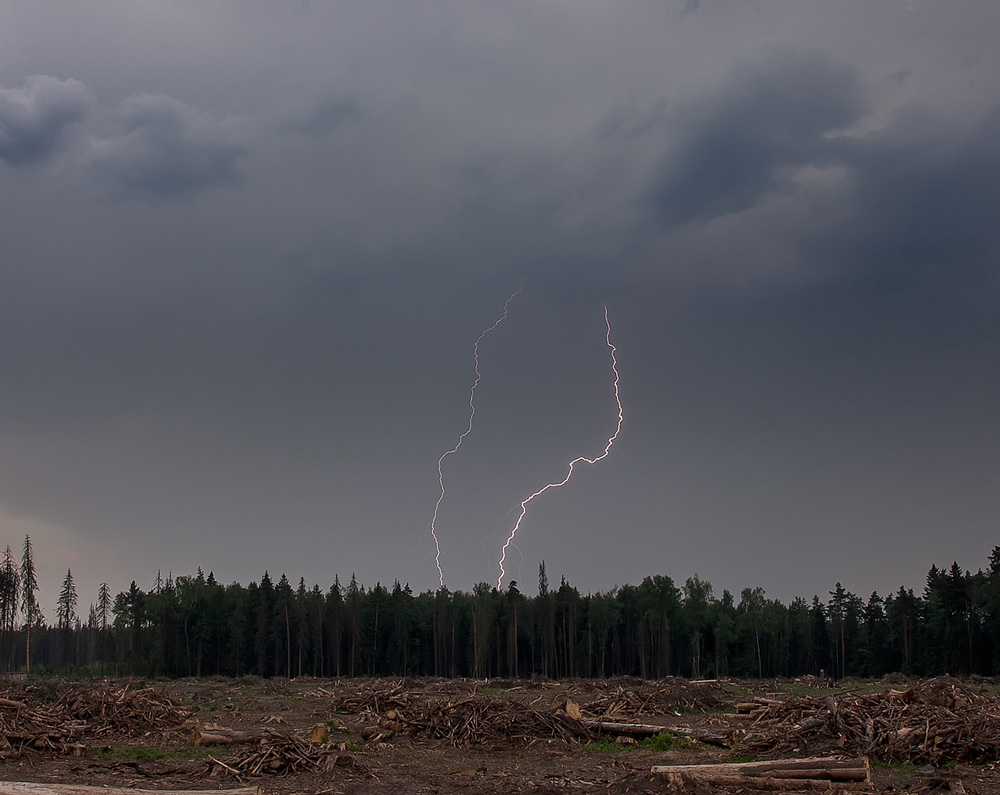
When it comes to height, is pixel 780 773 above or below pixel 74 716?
above

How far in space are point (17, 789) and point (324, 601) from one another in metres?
93.9

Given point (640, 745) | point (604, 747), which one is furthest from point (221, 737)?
point (640, 745)

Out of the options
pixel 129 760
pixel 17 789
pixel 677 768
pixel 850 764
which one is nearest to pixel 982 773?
pixel 850 764

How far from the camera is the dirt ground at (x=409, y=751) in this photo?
16406 millimetres

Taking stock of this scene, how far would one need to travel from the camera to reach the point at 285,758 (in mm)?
18000

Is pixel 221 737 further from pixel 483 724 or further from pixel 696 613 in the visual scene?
pixel 696 613

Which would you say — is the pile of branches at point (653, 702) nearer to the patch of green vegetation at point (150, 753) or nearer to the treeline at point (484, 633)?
the patch of green vegetation at point (150, 753)

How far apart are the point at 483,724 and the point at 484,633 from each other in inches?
2917

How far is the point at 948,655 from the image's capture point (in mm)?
76562

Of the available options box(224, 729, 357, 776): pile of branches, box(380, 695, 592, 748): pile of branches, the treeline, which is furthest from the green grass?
the treeline

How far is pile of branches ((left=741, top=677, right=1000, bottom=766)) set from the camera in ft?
57.6

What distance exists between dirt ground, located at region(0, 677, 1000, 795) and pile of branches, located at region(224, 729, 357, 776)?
0.11 feet

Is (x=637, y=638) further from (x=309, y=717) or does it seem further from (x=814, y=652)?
(x=309, y=717)

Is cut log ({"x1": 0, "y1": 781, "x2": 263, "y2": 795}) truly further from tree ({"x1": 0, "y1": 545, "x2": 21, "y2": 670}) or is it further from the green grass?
tree ({"x1": 0, "y1": 545, "x2": 21, "y2": 670})
